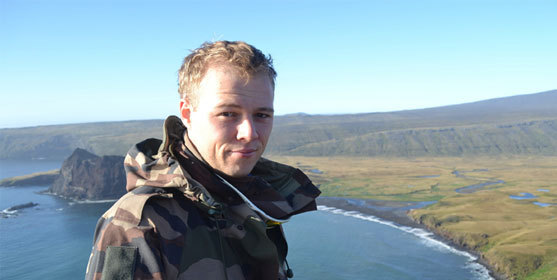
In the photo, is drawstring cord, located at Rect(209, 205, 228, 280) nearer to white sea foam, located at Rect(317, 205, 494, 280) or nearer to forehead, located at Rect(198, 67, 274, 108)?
forehead, located at Rect(198, 67, 274, 108)

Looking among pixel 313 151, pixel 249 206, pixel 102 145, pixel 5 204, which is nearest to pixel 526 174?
pixel 313 151

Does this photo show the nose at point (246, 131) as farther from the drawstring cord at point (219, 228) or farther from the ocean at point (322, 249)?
the ocean at point (322, 249)

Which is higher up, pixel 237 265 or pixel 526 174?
pixel 237 265

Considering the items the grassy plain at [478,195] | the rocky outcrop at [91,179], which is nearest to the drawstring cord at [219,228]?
the grassy plain at [478,195]

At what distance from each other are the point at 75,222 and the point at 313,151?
394 ft

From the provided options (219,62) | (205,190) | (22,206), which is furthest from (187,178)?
(22,206)

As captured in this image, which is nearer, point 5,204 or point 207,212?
point 207,212

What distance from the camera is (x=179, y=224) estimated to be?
2.14 m

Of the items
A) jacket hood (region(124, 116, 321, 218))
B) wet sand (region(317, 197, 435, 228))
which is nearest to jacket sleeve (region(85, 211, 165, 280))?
jacket hood (region(124, 116, 321, 218))

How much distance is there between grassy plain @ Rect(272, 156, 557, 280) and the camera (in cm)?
5081

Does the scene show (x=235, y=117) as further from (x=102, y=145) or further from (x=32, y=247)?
(x=102, y=145)

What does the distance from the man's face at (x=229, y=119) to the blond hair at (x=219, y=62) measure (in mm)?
41

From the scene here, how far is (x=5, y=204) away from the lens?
94.6m

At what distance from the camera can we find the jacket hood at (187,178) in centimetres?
224
